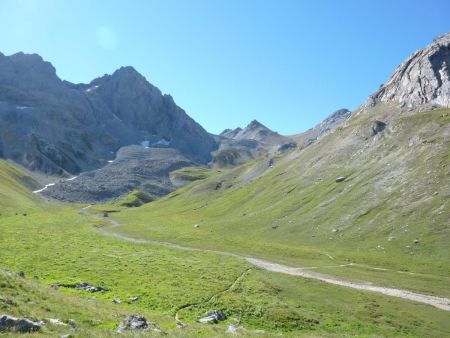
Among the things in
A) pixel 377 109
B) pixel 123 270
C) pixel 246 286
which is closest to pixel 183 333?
pixel 246 286

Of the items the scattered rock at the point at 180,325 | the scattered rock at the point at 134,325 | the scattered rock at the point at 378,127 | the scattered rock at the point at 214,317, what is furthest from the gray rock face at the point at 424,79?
the scattered rock at the point at 134,325

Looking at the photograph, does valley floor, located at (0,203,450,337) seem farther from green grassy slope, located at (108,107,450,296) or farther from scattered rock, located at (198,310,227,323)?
green grassy slope, located at (108,107,450,296)

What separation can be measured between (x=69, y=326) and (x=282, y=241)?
7689 cm

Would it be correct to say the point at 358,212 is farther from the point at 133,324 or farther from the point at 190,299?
the point at 133,324

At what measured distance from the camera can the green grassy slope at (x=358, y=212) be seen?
7275cm

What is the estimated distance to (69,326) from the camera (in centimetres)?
2323

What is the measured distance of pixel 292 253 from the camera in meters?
80.8

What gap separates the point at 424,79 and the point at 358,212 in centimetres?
9613

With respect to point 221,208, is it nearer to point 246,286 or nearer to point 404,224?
point 404,224

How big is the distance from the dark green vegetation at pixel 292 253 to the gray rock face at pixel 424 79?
14.8 metres

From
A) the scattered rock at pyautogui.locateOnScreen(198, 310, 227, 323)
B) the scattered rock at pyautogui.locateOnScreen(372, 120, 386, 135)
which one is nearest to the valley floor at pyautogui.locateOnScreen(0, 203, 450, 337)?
the scattered rock at pyautogui.locateOnScreen(198, 310, 227, 323)

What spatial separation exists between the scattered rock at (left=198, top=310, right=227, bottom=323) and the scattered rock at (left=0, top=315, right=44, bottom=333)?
16503 mm

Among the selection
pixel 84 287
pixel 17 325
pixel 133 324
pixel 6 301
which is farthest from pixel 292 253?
pixel 17 325

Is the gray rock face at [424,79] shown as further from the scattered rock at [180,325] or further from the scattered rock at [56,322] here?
the scattered rock at [56,322]
